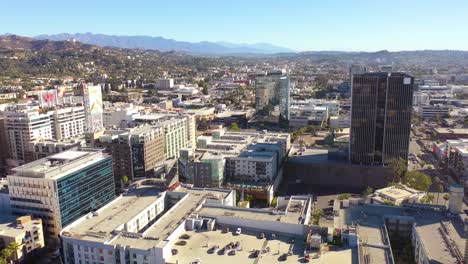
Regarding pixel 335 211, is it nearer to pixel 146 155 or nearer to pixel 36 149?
pixel 146 155

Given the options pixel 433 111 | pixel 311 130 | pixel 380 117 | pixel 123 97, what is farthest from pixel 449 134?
pixel 123 97

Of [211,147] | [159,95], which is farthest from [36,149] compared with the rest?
[159,95]

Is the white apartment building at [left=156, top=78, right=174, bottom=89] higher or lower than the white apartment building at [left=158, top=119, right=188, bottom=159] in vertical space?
higher

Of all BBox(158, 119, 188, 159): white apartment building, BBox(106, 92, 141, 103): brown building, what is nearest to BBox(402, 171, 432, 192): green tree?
BBox(158, 119, 188, 159): white apartment building

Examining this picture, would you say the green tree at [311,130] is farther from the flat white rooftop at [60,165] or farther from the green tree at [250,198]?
the flat white rooftop at [60,165]

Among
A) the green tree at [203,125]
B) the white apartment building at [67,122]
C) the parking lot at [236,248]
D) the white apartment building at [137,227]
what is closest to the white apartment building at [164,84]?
the green tree at [203,125]

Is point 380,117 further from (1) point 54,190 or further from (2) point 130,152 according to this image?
(1) point 54,190

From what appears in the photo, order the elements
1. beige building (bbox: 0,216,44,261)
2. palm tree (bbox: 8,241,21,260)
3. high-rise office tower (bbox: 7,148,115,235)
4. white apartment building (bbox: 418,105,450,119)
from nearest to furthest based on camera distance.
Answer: palm tree (bbox: 8,241,21,260)
beige building (bbox: 0,216,44,261)
high-rise office tower (bbox: 7,148,115,235)
white apartment building (bbox: 418,105,450,119)

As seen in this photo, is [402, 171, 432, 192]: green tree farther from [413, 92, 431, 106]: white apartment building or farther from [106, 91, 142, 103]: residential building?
[106, 91, 142, 103]: residential building
